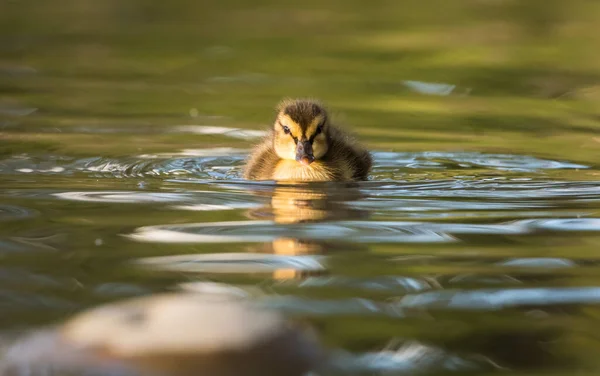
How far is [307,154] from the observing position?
6574 mm

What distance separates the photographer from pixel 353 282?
3.92 metres

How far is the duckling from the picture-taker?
6.64 metres

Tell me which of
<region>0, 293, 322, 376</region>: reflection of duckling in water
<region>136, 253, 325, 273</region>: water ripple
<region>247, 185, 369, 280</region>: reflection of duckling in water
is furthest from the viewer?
<region>247, 185, 369, 280</region>: reflection of duckling in water

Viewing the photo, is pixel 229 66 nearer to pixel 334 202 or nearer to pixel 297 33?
pixel 297 33

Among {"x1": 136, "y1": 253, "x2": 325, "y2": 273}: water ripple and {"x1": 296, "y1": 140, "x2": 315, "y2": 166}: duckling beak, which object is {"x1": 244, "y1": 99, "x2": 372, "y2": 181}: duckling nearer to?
{"x1": 296, "y1": 140, "x2": 315, "y2": 166}: duckling beak

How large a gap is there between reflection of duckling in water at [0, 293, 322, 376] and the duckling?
330 centimetres

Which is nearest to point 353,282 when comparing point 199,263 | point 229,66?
point 199,263

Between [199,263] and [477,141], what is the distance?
12.9 feet

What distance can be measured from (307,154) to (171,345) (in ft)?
11.9

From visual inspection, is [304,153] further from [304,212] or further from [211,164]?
[304,212]

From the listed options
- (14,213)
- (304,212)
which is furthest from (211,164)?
(14,213)

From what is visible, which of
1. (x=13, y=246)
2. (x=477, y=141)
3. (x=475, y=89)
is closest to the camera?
(x=13, y=246)

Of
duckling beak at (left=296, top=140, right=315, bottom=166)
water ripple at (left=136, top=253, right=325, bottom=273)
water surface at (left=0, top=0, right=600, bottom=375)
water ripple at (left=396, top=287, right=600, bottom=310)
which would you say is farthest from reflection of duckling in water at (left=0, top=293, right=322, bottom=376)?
duckling beak at (left=296, top=140, right=315, bottom=166)

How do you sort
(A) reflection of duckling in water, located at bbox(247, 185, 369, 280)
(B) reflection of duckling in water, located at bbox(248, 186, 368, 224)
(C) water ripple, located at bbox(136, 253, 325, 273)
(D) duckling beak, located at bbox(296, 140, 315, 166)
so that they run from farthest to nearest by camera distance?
(D) duckling beak, located at bbox(296, 140, 315, 166) → (B) reflection of duckling in water, located at bbox(248, 186, 368, 224) → (A) reflection of duckling in water, located at bbox(247, 185, 369, 280) → (C) water ripple, located at bbox(136, 253, 325, 273)
